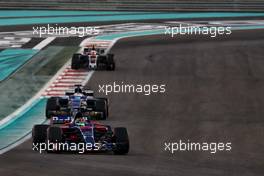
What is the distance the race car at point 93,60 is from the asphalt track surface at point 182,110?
0.56 meters

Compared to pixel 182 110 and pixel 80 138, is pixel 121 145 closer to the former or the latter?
pixel 80 138

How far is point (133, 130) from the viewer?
23.5 metres

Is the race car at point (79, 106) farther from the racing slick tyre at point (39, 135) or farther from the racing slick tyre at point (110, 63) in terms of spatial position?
the racing slick tyre at point (110, 63)

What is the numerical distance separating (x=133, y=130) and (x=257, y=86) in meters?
8.86

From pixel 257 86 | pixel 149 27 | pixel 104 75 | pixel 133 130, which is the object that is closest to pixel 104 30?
pixel 149 27

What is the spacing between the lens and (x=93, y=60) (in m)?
34.2

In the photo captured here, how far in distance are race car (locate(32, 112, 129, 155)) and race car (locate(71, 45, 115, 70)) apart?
1286 cm

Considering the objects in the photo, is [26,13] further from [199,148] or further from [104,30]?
[199,148]

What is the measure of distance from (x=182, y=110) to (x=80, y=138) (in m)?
6.77

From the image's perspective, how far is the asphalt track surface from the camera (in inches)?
705

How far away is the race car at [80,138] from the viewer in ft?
64.7

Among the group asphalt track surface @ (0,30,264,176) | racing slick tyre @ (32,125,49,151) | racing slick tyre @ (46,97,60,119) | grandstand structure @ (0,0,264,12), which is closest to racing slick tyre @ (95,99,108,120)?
asphalt track surface @ (0,30,264,176)

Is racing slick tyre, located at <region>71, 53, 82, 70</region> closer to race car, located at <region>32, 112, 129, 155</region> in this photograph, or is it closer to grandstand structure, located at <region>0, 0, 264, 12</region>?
race car, located at <region>32, 112, 129, 155</region>

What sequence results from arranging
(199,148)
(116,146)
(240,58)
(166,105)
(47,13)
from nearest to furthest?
(116,146)
(199,148)
(166,105)
(240,58)
(47,13)
